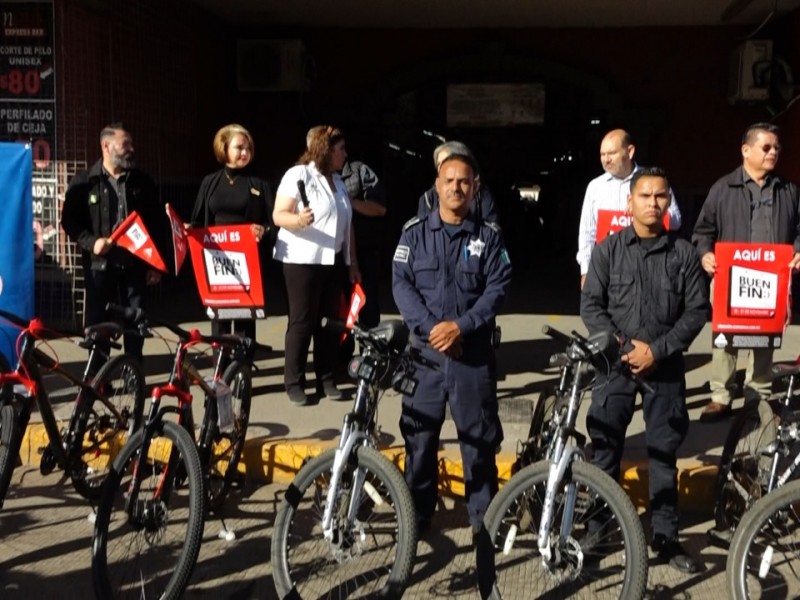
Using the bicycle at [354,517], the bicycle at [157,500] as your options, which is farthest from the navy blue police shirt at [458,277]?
the bicycle at [157,500]

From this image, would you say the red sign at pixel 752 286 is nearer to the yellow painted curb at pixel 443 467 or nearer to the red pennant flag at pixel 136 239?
the yellow painted curb at pixel 443 467

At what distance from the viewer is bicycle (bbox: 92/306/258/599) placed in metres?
3.86

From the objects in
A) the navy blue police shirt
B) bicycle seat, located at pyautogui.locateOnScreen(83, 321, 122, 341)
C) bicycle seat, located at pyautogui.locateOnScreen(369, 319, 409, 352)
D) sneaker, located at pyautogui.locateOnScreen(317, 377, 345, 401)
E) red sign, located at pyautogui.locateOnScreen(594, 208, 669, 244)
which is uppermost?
red sign, located at pyautogui.locateOnScreen(594, 208, 669, 244)

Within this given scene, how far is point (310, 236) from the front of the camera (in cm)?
624

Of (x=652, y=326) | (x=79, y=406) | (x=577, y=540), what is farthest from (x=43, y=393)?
(x=652, y=326)

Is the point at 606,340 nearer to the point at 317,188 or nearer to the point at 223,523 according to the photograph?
the point at 223,523

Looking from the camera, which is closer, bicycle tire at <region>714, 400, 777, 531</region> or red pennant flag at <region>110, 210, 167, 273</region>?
bicycle tire at <region>714, 400, 777, 531</region>

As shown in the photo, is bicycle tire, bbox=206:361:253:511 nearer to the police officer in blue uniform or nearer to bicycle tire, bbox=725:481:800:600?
the police officer in blue uniform

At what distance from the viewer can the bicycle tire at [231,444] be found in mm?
5043

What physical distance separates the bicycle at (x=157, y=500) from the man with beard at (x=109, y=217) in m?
1.73

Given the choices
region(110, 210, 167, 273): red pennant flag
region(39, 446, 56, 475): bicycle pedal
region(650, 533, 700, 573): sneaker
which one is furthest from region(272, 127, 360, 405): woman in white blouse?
region(650, 533, 700, 573): sneaker

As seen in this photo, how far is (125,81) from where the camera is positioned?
978 cm

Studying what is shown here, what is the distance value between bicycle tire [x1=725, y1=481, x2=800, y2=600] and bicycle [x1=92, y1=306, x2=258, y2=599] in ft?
6.78

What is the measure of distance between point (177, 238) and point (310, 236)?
834 millimetres
